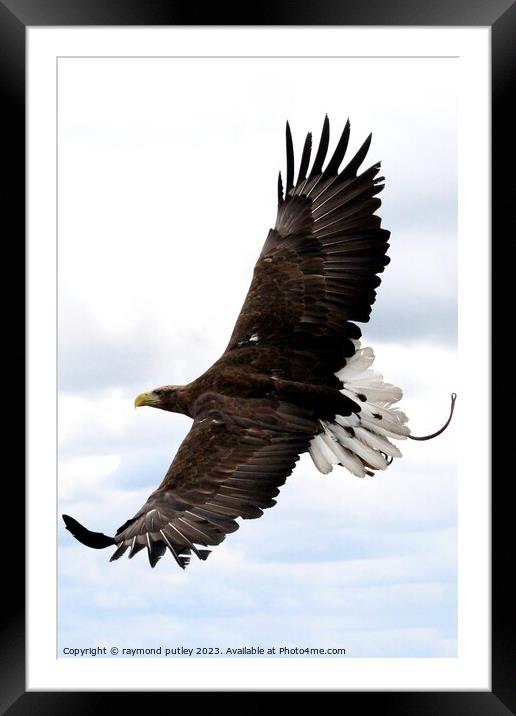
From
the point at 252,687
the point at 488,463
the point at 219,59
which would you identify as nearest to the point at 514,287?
the point at 488,463

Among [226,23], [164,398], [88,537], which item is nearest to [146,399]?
[164,398]

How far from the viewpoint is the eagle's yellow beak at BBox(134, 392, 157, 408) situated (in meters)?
5.53

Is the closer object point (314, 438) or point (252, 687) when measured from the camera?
point (252, 687)

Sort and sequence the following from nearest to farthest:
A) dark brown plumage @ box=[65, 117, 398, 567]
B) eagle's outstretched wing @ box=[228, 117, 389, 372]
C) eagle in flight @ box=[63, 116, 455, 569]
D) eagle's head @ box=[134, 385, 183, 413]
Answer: dark brown plumage @ box=[65, 117, 398, 567], eagle in flight @ box=[63, 116, 455, 569], eagle's outstretched wing @ box=[228, 117, 389, 372], eagle's head @ box=[134, 385, 183, 413]

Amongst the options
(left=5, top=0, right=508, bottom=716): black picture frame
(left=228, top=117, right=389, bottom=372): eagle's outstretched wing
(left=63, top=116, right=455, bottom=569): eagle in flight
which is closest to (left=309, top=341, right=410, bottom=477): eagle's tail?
(left=63, top=116, right=455, bottom=569): eagle in flight

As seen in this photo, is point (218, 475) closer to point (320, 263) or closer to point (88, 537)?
point (88, 537)

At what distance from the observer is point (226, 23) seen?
4.76 m

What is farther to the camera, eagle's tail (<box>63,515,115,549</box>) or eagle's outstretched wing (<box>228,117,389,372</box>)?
eagle's outstretched wing (<box>228,117,389,372</box>)

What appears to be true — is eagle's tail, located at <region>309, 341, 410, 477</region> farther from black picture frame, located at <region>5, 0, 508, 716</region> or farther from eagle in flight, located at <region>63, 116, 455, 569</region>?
black picture frame, located at <region>5, 0, 508, 716</region>

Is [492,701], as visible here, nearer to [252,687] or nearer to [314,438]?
[252,687]

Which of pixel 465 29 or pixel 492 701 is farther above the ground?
pixel 465 29

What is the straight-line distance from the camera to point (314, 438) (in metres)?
5.51

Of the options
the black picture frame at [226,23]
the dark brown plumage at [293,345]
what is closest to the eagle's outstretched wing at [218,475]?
the dark brown plumage at [293,345]

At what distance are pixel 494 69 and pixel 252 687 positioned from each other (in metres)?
3.42
